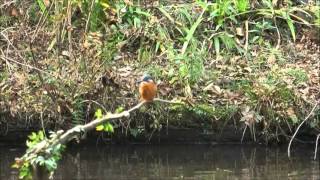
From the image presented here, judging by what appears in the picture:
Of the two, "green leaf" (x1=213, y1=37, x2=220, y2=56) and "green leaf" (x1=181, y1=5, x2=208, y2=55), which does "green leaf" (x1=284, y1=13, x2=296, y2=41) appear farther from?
"green leaf" (x1=181, y1=5, x2=208, y2=55)

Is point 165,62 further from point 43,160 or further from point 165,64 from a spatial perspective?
point 43,160

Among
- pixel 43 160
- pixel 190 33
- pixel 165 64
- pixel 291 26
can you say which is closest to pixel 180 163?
pixel 165 64

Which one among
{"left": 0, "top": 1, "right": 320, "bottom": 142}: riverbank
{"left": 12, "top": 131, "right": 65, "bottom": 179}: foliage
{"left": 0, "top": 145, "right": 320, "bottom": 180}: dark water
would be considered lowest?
{"left": 0, "top": 145, "right": 320, "bottom": 180}: dark water

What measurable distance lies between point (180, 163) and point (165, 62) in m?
1.74

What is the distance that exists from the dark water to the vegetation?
25 cm

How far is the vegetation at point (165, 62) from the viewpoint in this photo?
6793 mm

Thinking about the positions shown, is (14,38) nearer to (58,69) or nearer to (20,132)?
(58,69)

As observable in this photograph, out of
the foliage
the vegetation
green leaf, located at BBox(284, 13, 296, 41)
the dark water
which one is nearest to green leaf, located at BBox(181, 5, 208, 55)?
the vegetation

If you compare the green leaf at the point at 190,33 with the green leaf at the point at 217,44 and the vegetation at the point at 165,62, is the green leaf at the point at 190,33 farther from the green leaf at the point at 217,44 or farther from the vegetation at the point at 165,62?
the green leaf at the point at 217,44

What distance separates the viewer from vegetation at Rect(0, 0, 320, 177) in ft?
22.3

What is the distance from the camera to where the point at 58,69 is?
7223mm

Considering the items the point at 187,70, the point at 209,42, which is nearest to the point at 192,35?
the point at 209,42

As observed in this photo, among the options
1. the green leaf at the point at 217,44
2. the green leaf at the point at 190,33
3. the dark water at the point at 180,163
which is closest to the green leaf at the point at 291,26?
the green leaf at the point at 217,44

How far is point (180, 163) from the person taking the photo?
627 cm
